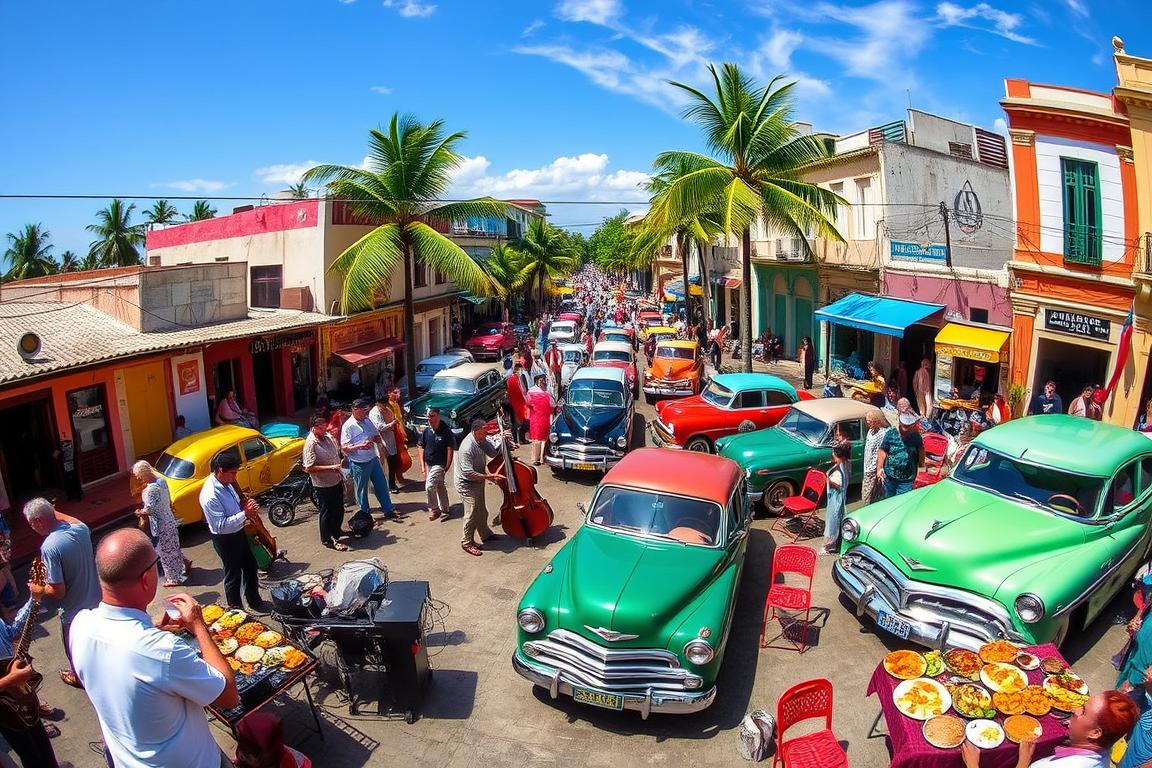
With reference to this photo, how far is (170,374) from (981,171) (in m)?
24.2

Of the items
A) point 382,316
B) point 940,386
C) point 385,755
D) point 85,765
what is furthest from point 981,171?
point 85,765

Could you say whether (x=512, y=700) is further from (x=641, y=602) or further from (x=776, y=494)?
(x=776, y=494)

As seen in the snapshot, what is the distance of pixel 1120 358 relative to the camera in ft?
45.3

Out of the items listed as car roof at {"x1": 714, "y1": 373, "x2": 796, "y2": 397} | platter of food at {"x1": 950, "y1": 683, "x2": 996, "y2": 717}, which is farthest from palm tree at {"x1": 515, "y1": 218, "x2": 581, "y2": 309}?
platter of food at {"x1": 950, "y1": 683, "x2": 996, "y2": 717}

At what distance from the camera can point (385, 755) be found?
584 centimetres

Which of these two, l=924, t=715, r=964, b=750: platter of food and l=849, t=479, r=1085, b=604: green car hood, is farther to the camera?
l=849, t=479, r=1085, b=604: green car hood

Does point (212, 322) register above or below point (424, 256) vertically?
below

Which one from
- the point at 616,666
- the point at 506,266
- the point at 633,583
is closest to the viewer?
the point at 616,666

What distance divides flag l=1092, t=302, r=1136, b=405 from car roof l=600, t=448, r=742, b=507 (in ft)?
32.3

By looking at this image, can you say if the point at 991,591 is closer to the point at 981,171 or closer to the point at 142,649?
the point at 142,649

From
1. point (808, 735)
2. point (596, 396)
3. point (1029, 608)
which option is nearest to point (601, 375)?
point (596, 396)

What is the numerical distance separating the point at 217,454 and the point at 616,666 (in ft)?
25.0

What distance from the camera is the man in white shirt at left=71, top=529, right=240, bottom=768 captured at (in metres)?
2.96

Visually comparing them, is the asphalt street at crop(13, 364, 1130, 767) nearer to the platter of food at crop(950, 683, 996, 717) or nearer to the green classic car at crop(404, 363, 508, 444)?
the platter of food at crop(950, 683, 996, 717)
